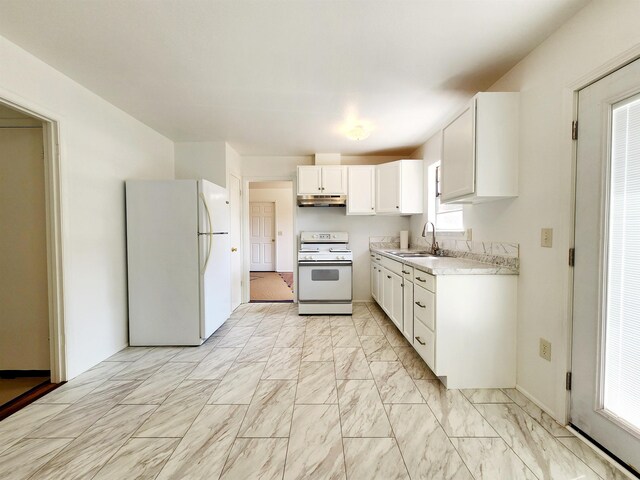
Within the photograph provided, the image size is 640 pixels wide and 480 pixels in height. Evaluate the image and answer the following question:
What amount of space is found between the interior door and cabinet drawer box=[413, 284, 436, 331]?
0.76m

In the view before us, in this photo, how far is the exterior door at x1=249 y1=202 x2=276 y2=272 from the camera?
7836 mm

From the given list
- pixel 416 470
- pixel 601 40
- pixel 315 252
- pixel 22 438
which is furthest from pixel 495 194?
pixel 22 438

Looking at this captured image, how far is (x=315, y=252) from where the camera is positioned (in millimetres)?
3865

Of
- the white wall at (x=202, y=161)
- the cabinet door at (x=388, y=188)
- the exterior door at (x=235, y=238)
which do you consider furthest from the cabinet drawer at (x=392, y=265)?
the white wall at (x=202, y=161)

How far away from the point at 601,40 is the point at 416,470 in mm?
2304

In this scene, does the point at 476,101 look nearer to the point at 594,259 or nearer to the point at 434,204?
the point at 594,259

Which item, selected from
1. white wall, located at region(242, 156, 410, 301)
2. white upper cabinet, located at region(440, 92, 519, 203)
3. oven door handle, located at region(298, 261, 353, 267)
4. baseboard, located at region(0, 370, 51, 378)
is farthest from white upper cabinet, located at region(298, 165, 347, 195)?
baseboard, located at region(0, 370, 51, 378)

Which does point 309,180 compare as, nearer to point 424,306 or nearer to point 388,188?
point 388,188

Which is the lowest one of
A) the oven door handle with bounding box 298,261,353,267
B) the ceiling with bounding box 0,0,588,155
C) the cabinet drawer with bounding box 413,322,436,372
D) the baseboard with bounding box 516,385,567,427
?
the baseboard with bounding box 516,385,567,427

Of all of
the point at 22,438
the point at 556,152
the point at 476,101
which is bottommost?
the point at 22,438

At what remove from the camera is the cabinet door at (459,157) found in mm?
1932

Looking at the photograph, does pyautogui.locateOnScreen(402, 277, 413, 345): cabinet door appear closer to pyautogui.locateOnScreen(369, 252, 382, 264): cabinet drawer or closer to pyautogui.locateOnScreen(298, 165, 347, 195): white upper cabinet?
pyautogui.locateOnScreen(369, 252, 382, 264): cabinet drawer

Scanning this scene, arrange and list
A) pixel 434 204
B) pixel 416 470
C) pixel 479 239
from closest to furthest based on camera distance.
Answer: pixel 416 470 < pixel 479 239 < pixel 434 204

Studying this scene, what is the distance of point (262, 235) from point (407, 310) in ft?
19.5
